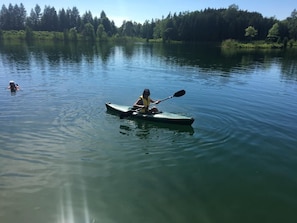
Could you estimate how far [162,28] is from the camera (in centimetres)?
16475

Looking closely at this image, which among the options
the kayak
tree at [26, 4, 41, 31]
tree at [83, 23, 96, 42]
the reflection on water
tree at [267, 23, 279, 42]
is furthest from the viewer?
tree at [26, 4, 41, 31]

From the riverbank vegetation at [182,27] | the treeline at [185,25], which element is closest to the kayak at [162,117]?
the riverbank vegetation at [182,27]

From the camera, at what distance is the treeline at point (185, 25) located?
132m

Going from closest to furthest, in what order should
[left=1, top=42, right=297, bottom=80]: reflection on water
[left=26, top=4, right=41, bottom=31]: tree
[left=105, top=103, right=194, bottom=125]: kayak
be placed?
[left=105, top=103, right=194, bottom=125]: kayak
[left=1, top=42, right=297, bottom=80]: reflection on water
[left=26, top=4, right=41, bottom=31]: tree

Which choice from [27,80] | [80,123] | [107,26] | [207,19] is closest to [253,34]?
[207,19]

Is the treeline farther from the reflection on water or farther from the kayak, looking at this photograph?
the kayak

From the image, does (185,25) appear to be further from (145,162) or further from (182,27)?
(145,162)

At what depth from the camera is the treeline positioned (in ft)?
432

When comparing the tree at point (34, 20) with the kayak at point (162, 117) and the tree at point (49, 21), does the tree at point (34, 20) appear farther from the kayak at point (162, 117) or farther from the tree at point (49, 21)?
the kayak at point (162, 117)

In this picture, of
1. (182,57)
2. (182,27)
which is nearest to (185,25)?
(182,27)

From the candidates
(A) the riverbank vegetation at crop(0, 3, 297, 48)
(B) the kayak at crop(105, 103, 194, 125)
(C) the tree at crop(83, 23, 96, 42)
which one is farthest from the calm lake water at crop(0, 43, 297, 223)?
(C) the tree at crop(83, 23, 96, 42)

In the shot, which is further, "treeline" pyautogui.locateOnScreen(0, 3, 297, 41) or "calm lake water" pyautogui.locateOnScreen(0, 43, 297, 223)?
"treeline" pyautogui.locateOnScreen(0, 3, 297, 41)

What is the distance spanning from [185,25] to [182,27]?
1.98 m

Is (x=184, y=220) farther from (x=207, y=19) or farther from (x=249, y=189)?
(x=207, y=19)
